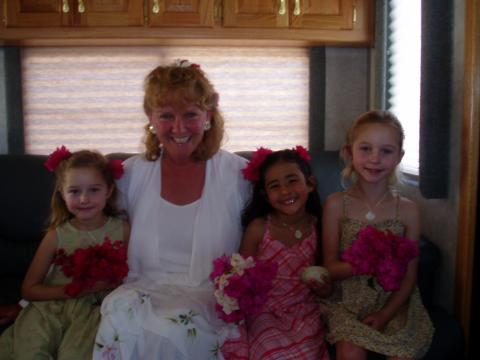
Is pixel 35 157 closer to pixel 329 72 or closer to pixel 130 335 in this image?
pixel 130 335

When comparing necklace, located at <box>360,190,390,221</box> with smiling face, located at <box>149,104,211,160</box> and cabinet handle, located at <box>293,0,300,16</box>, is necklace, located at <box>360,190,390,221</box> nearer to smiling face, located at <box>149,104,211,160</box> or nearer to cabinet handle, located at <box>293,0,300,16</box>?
smiling face, located at <box>149,104,211,160</box>

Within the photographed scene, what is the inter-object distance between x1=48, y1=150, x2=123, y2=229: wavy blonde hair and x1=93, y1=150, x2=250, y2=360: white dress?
0.07 metres

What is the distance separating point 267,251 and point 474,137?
852mm

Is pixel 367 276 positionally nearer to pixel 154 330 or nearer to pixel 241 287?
pixel 241 287

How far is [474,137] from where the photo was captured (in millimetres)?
1723

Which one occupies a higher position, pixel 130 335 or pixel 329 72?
pixel 329 72

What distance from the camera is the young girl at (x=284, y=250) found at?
1.56 meters

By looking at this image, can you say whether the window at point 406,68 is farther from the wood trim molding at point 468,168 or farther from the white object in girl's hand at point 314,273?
the white object in girl's hand at point 314,273

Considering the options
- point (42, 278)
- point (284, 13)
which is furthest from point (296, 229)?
point (284, 13)

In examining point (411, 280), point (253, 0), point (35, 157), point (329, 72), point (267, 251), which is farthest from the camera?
point (329, 72)

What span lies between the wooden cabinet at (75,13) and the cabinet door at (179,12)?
0.27 feet

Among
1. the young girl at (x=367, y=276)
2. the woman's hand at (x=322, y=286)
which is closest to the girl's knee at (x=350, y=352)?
the young girl at (x=367, y=276)

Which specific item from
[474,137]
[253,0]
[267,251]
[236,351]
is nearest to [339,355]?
[236,351]

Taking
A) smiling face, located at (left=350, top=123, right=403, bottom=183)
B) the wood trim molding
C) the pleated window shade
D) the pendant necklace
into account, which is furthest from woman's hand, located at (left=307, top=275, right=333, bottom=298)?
the pleated window shade
